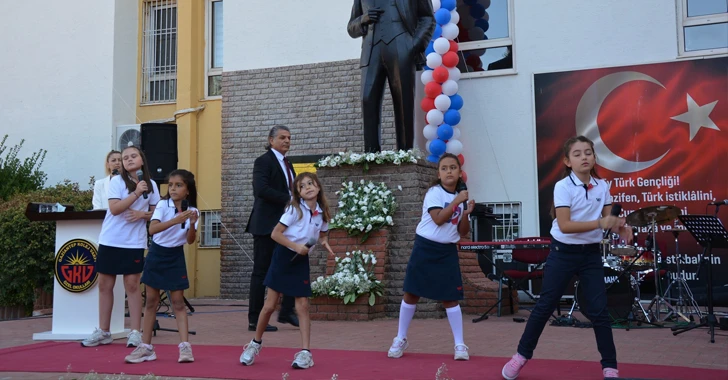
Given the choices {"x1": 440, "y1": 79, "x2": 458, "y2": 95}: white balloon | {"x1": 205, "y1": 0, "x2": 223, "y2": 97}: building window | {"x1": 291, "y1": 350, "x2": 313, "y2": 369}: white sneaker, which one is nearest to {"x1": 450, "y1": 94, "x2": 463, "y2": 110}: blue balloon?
{"x1": 440, "y1": 79, "x2": 458, "y2": 95}: white balloon

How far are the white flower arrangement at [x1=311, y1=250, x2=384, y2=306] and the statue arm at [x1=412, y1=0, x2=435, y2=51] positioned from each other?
2.66 metres

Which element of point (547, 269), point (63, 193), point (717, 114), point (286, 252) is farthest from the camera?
point (63, 193)

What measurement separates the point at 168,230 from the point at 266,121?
7.61 metres

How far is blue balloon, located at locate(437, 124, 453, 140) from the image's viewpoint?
37.4 feet

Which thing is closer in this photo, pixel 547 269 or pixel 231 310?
pixel 547 269

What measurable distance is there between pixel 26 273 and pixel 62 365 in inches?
227

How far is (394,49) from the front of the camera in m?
9.62

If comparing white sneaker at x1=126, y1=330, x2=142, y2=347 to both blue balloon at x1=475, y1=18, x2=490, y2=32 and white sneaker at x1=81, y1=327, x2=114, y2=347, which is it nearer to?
white sneaker at x1=81, y1=327, x2=114, y2=347

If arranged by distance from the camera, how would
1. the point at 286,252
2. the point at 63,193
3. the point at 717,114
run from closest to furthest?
the point at 286,252
the point at 717,114
the point at 63,193

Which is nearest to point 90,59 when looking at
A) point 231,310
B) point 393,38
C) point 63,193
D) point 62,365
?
point 63,193

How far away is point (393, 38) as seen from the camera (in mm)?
9633

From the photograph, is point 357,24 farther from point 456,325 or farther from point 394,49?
point 456,325

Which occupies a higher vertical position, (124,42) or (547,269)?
(124,42)

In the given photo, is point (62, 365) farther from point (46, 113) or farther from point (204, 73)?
point (46, 113)
